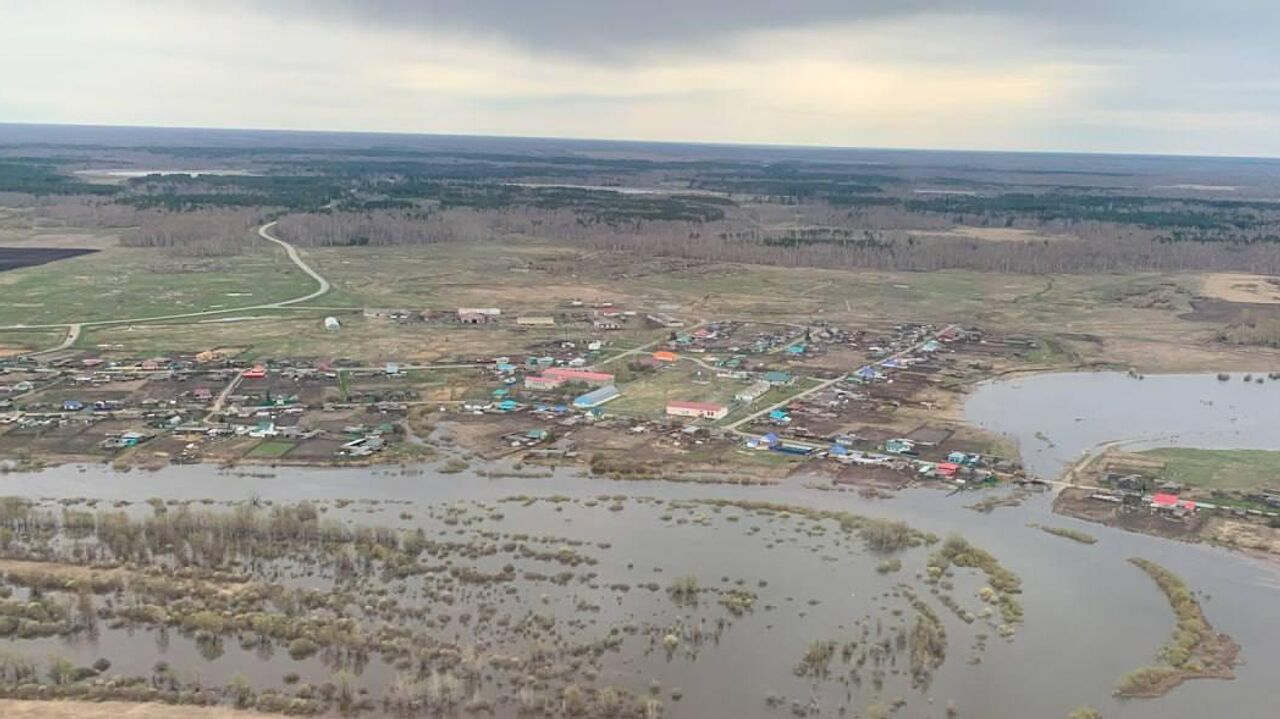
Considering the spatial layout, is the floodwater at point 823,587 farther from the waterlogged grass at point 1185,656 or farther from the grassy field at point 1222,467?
the grassy field at point 1222,467

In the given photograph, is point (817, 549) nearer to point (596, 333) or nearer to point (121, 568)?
point (121, 568)

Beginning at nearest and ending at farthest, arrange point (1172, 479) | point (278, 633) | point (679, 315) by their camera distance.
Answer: point (278, 633) → point (1172, 479) → point (679, 315)

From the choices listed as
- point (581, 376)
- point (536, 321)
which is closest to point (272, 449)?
point (581, 376)

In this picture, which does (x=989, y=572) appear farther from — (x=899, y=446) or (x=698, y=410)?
(x=698, y=410)

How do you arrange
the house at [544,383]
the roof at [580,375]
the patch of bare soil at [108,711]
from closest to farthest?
the patch of bare soil at [108,711], the house at [544,383], the roof at [580,375]

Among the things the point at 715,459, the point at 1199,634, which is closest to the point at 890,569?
the point at 1199,634

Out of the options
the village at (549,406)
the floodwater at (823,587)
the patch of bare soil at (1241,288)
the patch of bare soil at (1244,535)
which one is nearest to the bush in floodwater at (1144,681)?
the floodwater at (823,587)
